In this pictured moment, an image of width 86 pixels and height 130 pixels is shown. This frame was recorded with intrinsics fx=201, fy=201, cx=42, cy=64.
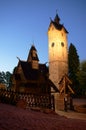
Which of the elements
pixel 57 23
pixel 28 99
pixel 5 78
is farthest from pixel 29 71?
pixel 5 78

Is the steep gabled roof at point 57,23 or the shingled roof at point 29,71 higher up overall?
the steep gabled roof at point 57,23

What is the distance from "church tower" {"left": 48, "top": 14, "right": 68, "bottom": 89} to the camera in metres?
56.0

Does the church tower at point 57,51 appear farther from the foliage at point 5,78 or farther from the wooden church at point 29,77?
the foliage at point 5,78

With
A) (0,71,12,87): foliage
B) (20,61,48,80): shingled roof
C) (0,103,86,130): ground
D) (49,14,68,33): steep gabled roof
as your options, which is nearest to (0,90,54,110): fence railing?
(0,103,86,130): ground

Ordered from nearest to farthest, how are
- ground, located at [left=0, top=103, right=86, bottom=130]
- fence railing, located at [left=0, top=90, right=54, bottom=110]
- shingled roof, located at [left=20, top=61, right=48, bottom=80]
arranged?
ground, located at [left=0, top=103, right=86, bottom=130], fence railing, located at [left=0, top=90, right=54, bottom=110], shingled roof, located at [left=20, top=61, right=48, bottom=80]

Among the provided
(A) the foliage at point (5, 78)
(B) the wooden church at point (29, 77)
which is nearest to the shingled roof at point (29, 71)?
(B) the wooden church at point (29, 77)

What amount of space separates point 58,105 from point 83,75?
21.3 metres

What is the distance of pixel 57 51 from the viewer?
193ft

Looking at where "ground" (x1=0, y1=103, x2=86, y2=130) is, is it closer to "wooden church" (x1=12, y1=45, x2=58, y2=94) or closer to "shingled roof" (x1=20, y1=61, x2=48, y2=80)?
"wooden church" (x1=12, y1=45, x2=58, y2=94)

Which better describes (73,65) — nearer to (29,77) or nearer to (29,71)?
(29,71)

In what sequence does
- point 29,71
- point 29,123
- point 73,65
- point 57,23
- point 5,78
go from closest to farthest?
point 29,123
point 29,71
point 57,23
point 73,65
point 5,78

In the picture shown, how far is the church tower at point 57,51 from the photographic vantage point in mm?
56031

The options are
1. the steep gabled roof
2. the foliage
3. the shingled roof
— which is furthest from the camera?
the foliage

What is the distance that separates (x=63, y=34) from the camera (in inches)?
2411
